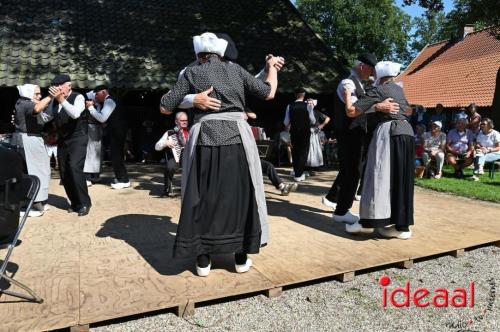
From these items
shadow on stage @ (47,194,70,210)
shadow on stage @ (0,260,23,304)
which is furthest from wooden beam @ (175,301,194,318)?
shadow on stage @ (47,194,70,210)

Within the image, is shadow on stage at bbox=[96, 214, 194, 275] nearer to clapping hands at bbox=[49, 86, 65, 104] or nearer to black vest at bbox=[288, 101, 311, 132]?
clapping hands at bbox=[49, 86, 65, 104]

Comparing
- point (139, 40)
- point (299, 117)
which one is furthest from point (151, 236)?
point (139, 40)

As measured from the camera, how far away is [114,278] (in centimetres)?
333

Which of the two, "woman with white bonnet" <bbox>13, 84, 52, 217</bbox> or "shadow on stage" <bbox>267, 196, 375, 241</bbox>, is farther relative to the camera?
"woman with white bonnet" <bbox>13, 84, 52, 217</bbox>

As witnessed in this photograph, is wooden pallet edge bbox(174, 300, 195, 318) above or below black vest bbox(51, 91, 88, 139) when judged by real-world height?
below

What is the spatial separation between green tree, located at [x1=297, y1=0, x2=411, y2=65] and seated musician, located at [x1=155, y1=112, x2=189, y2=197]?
102ft

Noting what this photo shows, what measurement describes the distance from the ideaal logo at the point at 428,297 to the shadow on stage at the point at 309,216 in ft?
3.48

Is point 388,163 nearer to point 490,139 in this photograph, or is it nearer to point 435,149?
point 435,149

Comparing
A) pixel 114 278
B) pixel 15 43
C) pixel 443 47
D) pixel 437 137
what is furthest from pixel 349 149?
pixel 443 47

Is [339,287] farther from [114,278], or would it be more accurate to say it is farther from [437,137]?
[437,137]

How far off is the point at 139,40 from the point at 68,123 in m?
6.96

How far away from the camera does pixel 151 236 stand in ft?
14.8

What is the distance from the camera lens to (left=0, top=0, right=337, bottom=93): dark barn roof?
10.6 meters

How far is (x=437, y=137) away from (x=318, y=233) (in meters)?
5.88
